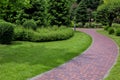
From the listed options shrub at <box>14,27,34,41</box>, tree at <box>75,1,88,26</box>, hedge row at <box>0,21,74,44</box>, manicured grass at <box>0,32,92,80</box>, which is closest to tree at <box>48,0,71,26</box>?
hedge row at <box>0,21,74,44</box>

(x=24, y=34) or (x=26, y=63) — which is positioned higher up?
(x=24, y=34)

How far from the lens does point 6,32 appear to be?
17406 mm

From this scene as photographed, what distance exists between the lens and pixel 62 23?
109ft

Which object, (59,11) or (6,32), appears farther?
(59,11)

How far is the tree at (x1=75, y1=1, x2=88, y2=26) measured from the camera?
5341 cm

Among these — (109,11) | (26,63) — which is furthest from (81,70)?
(109,11)

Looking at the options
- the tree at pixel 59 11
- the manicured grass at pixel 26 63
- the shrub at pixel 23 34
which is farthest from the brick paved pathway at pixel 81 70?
→ the tree at pixel 59 11

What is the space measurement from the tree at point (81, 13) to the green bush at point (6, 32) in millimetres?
36878

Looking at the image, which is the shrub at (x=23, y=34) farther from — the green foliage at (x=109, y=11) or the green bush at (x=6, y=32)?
the green foliage at (x=109, y=11)

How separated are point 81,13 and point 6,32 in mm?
37718

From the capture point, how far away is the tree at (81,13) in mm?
53406

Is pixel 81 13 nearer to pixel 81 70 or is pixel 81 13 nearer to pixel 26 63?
pixel 26 63

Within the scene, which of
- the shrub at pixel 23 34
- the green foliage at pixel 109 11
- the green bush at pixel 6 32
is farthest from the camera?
the green foliage at pixel 109 11

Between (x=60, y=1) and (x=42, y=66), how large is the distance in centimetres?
2237
